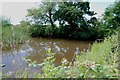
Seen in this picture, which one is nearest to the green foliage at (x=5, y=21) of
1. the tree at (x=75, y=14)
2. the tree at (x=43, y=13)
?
the tree at (x=43, y=13)

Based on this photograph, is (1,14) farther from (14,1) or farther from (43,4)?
(43,4)

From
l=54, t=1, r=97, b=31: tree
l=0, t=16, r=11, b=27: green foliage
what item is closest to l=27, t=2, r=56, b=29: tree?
l=54, t=1, r=97, b=31: tree

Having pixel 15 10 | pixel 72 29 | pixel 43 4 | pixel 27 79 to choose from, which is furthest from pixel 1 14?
pixel 27 79

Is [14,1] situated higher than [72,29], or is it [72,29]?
[14,1]

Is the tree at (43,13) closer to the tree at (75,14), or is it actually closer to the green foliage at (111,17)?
the tree at (75,14)

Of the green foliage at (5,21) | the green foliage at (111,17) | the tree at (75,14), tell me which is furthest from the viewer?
the tree at (75,14)

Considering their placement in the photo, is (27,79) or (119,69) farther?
(119,69)

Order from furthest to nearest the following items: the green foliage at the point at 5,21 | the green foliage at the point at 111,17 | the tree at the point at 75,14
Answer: the tree at the point at 75,14, the green foliage at the point at 111,17, the green foliage at the point at 5,21

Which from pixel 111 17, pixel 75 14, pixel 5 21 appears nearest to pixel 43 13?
pixel 75 14

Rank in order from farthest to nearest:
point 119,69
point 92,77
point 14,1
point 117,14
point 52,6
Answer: point 52,6 → point 117,14 → point 14,1 → point 119,69 → point 92,77

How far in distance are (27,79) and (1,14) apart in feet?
18.6

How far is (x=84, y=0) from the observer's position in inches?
357

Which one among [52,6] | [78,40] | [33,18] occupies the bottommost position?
[78,40]

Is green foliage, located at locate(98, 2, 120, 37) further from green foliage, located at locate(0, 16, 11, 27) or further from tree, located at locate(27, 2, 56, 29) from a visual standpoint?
green foliage, located at locate(0, 16, 11, 27)
